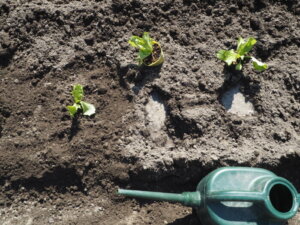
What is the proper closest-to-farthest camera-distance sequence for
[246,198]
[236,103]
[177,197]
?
[246,198] → [177,197] → [236,103]

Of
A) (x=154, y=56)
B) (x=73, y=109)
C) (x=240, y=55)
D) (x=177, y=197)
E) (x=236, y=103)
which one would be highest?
(x=240, y=55)

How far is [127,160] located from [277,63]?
1.27 meters

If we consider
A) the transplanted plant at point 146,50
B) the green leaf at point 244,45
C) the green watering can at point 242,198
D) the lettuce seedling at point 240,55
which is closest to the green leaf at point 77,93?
the transplanted plant at point 146,50

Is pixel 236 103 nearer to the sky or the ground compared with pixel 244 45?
nearer to the ground

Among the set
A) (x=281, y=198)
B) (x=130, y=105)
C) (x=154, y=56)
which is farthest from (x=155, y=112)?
(x=281, y=198)

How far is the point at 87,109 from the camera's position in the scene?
223 centimetres

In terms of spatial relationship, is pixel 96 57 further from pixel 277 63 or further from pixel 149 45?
pixel 277 63

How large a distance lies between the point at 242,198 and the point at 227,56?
3.29ft

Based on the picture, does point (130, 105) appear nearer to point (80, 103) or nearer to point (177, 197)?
point (80, 103)

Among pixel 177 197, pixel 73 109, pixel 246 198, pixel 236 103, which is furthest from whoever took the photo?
pixel 236 103

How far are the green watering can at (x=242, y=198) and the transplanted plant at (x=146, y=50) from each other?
88cm

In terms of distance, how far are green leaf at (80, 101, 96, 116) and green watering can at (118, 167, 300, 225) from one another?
0.66 m

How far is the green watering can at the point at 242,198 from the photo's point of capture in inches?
67.7

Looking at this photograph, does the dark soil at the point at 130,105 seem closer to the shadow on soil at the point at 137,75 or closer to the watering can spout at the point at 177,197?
the shadow on soil at the point at 137,75
